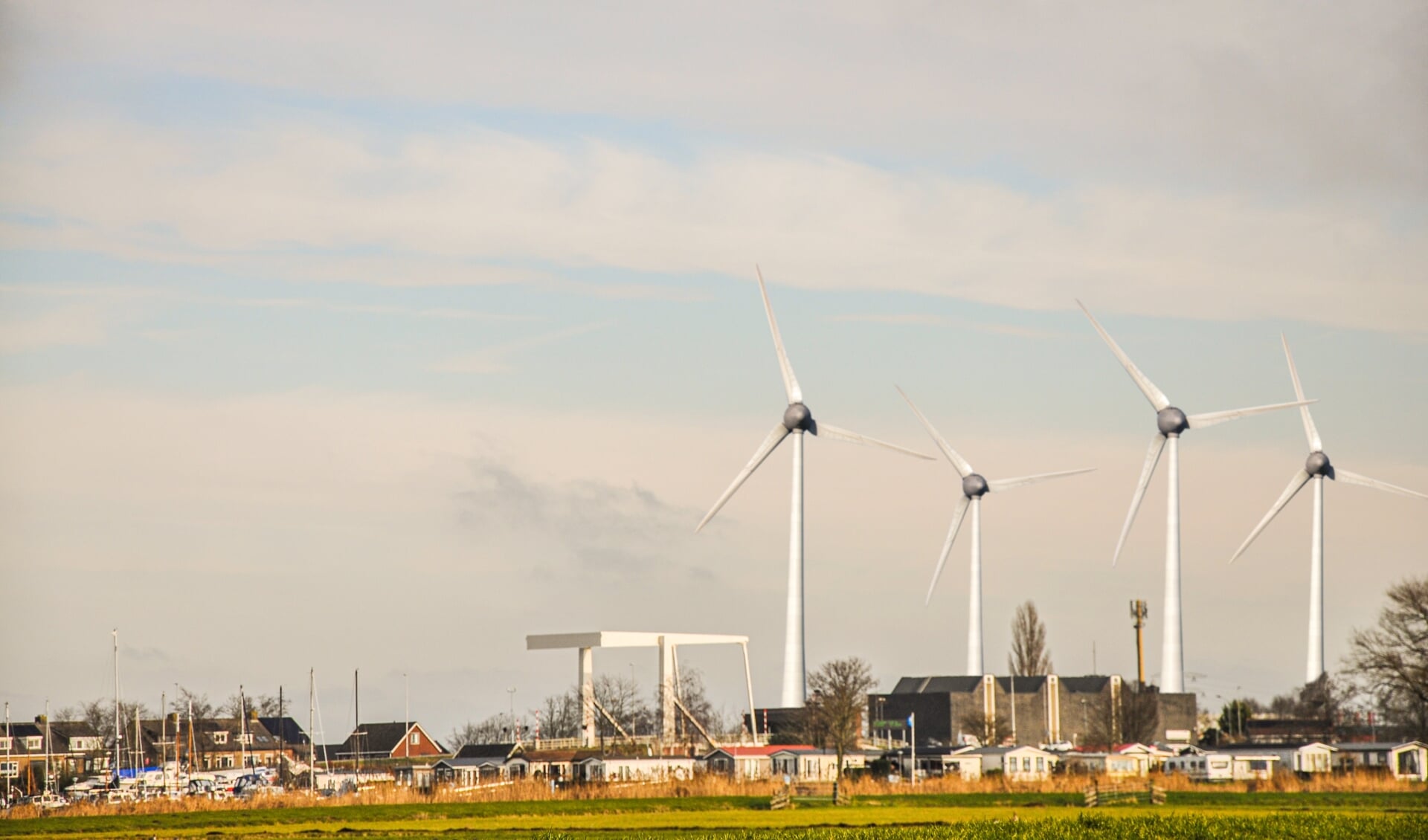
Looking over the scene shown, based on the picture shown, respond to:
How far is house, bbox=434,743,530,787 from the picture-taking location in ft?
398

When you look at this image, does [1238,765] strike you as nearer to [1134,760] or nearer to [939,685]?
[1134,760]

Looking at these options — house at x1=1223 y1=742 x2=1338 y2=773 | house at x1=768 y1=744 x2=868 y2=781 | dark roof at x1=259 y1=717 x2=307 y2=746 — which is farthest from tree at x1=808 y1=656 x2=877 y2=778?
dark roof at x1=259 y1=717 x2=307 y2=746

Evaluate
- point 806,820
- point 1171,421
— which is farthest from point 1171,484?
point 806,820

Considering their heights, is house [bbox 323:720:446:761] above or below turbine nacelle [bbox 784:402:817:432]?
below

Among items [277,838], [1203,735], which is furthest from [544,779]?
[1203,735]

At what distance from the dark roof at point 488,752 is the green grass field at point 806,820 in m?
39.6

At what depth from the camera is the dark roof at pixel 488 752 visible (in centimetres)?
13262

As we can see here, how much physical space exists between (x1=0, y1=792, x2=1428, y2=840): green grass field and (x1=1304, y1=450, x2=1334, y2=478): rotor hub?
5368 cm

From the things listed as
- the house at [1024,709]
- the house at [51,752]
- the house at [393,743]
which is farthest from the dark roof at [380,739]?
the house at [1024,709]

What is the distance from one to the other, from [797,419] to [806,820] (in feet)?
177

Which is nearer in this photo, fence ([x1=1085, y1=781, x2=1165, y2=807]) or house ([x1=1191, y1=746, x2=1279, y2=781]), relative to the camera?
fence ([x1=1085, y1=781, x2=1165, y2=807])

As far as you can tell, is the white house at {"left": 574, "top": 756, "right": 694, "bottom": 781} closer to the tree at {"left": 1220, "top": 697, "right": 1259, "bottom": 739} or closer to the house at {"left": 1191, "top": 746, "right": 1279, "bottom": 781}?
the house at {"left": 1191, "top": 746, "right": 1279, "bottom": 781}

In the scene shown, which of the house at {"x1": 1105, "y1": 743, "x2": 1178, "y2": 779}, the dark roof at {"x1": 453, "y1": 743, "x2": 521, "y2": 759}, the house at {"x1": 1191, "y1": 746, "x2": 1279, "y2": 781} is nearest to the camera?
the house at {"x1": 1191, "y1": 746, "x2": 1279, "y2": 781}

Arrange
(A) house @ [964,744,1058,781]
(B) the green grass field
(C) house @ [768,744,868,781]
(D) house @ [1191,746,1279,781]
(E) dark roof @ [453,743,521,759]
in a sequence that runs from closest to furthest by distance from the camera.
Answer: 1. (B) the green grass field
2. (C) house @ [768,744,868,781]
3. (D) house @ [1191,746,1279,781]
4. (A) house @ [964,744,1058,781]
5. (E) dark roof @ [453,743,521,759]
